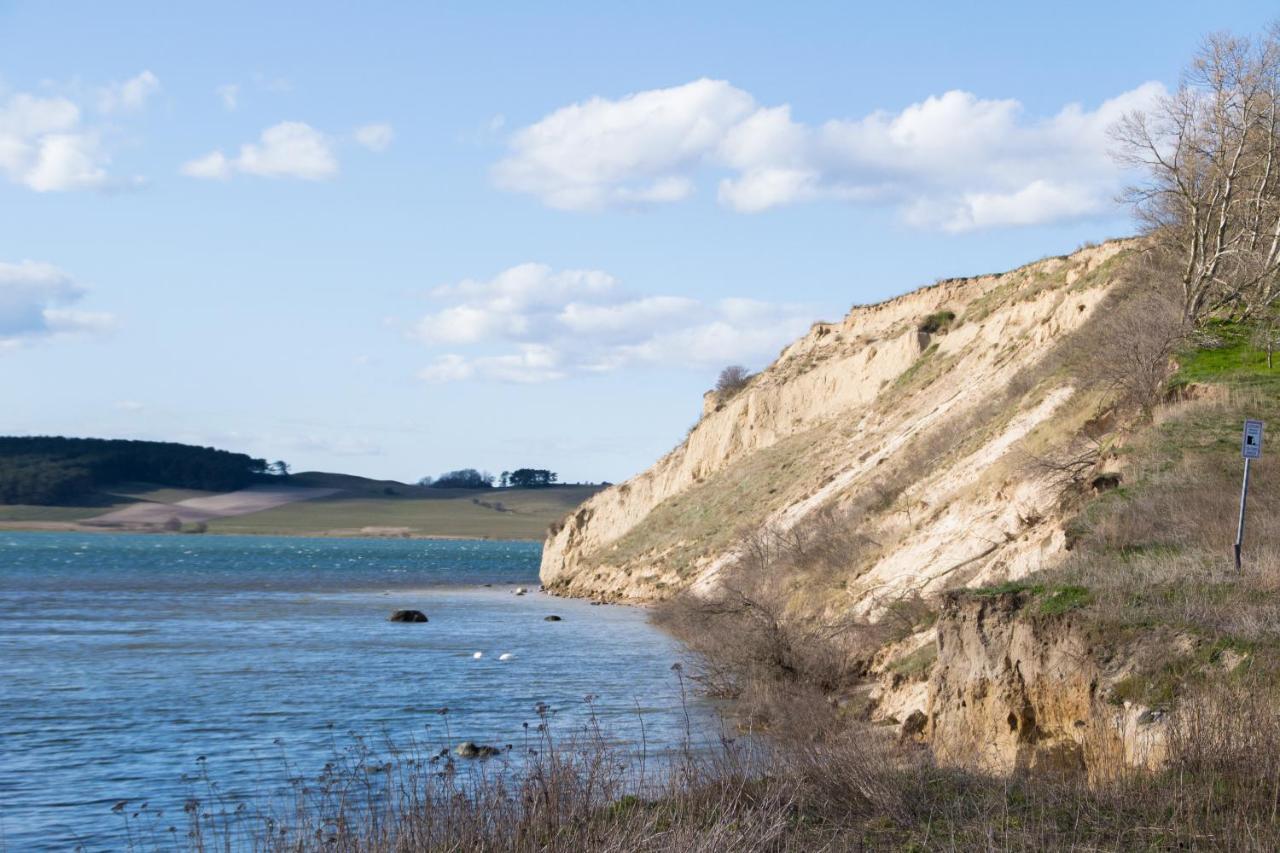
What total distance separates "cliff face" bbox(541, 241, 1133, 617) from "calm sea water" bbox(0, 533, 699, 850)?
5.81m

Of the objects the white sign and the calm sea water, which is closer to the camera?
the calm sea water

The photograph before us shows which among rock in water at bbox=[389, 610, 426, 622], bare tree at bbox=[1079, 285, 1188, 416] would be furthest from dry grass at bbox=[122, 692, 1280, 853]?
rock in water at bbox=[389, 610, 426, 622]

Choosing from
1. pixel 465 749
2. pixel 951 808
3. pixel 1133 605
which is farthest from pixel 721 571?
pixel 951 808

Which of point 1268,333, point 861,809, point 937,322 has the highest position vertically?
point 937,322

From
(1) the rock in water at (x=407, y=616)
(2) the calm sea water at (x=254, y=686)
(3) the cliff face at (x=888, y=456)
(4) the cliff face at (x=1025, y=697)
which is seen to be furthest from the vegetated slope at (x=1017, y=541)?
(1) the rock in water at (x=407, y=616)

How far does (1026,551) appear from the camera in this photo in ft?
78.5

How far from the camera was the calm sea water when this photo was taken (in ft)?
61.1

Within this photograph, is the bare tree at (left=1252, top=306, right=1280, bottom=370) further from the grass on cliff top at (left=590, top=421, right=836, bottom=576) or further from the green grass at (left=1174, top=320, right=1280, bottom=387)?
the grass on cliff top at (left=590, top=421, right=836, bottom=576)

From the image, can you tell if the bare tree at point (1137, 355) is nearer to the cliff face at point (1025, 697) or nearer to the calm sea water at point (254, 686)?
the calm sea water at point (254, 686)

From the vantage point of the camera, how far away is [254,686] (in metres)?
29.0

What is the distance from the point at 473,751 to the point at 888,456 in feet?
94.0

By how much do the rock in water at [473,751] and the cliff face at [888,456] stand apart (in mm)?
9791

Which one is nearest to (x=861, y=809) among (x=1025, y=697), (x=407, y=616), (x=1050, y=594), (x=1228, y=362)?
(x=1025, y=697)

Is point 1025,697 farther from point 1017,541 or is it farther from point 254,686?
point 254,686
